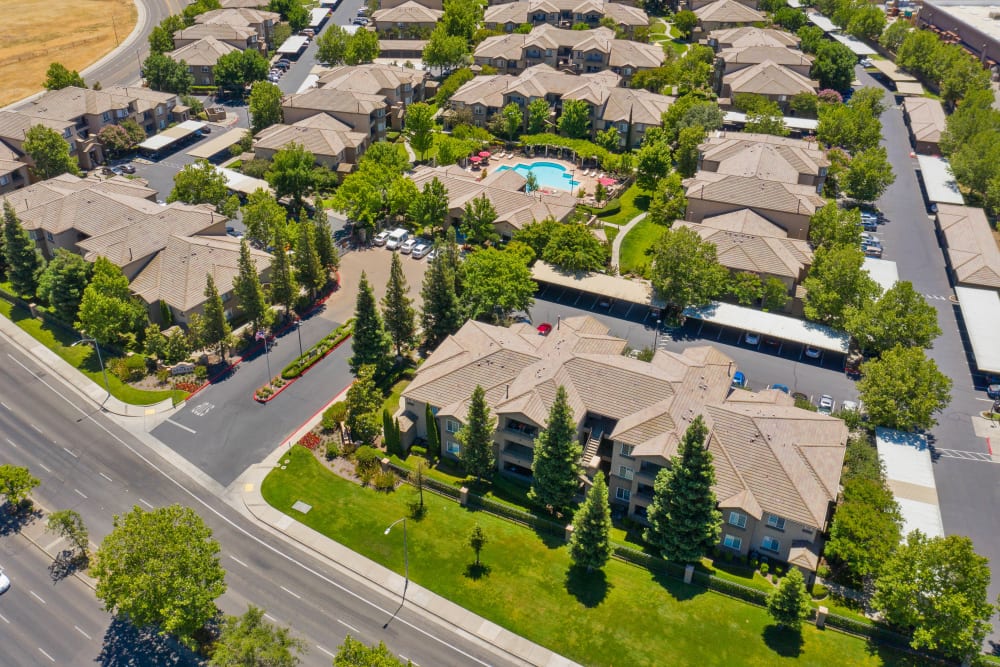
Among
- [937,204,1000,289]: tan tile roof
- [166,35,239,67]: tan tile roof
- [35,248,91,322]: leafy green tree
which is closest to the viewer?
[35,248,91,322]: leafy green tree

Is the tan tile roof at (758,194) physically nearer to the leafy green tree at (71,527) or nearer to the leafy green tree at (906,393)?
the leafy green tree at (906,393)

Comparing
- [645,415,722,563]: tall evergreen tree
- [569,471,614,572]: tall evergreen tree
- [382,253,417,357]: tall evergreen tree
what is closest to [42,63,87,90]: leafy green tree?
[382,253,417,357]: tall evergreen tree

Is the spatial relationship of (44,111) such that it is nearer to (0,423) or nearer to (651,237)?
(0,423)

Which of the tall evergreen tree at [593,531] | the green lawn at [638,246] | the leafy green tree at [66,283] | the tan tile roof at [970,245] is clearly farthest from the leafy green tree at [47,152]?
the tan tile roof at [970,245]

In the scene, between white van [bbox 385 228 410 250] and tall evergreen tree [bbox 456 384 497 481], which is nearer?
tall evergreen tree [bbox 456 384 497 481]

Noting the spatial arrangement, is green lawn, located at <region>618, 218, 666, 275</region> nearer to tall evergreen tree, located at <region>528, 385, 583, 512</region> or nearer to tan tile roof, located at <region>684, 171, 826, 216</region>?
tan tile roof, located at <region>684, 171, 826, 216</region>

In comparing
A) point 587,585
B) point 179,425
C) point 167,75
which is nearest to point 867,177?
point 587,585
